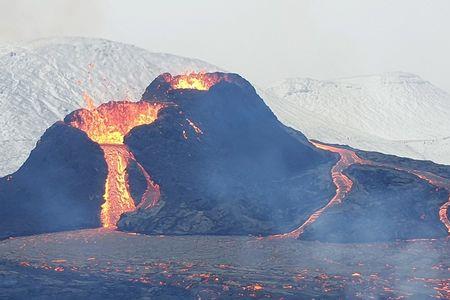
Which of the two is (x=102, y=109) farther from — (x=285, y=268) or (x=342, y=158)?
(x=285, y=268)

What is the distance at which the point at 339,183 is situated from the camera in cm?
9769

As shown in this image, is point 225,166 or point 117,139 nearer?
point 225,166

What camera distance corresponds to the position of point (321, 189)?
97.4 meters

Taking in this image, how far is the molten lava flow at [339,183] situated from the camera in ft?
294

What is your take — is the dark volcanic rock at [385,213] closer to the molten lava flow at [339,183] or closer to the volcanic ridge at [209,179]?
the volcanic ridge at [209,179]

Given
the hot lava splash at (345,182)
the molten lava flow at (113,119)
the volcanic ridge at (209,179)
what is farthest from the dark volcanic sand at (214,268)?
the molten lava flow at (113,119)

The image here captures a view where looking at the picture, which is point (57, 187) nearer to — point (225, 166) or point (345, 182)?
point (225, 166)

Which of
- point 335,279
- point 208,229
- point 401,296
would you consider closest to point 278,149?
point 208,229

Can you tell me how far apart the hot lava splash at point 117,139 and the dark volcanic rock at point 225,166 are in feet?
14.9

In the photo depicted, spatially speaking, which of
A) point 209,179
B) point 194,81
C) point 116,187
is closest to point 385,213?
point 209,179

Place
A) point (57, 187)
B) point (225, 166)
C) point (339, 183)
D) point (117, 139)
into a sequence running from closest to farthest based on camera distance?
point (57, 187), point (339, 183), point (225, 166), point (117, 139)

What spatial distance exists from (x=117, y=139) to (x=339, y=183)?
40.9 meters

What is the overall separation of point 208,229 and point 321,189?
2040 cm

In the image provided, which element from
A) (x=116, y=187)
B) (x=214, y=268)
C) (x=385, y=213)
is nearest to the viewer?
(x=214, y=268)
